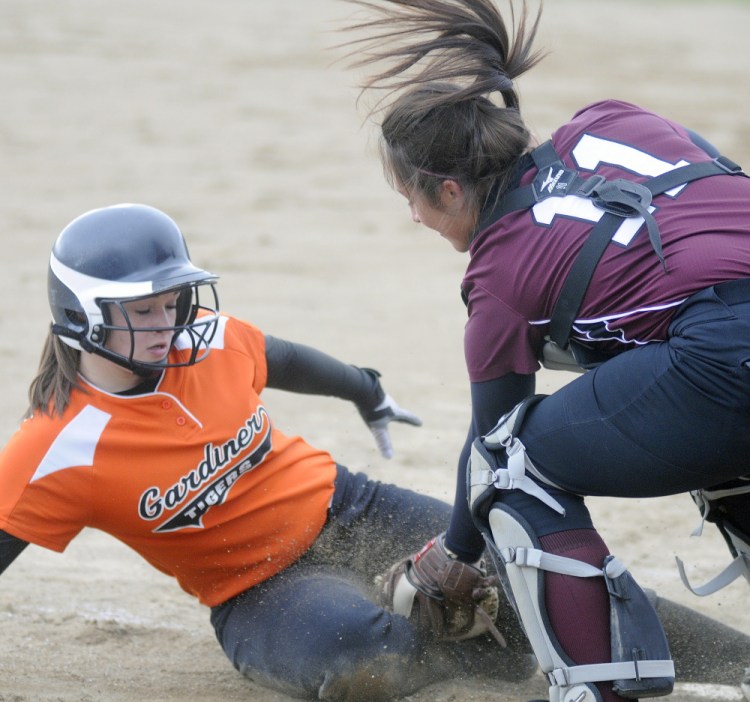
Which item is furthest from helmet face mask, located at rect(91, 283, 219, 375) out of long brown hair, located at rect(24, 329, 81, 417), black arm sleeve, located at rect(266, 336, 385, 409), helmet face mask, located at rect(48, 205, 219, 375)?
black arm sleeve, located at rect(266, 336, 385, 409)

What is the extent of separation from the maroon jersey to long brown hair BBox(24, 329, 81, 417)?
1151mm

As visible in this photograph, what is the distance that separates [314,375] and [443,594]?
2.91ft

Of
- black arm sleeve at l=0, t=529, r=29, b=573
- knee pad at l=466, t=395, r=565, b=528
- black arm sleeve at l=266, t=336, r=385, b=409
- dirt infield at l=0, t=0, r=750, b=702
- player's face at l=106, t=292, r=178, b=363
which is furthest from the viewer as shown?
dirt infield at l=0, t=0, r=750, b=702

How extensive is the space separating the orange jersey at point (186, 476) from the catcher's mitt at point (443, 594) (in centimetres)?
36

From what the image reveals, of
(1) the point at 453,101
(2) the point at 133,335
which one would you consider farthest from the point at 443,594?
(1) the point at 453,101

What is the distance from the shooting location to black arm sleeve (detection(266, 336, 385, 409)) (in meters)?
3.66

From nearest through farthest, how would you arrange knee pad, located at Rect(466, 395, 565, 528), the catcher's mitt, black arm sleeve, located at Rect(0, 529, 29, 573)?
1. knee pad, located at Rect(466, 395, 565, 528)
2. black arm sleeve, located at Rect(0, 529, 29, 573)
3. the catcher's mitt

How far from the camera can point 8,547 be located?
3012mm

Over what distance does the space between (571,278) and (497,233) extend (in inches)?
8.5

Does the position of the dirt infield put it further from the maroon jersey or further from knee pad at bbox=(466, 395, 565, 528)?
the maroon jersey

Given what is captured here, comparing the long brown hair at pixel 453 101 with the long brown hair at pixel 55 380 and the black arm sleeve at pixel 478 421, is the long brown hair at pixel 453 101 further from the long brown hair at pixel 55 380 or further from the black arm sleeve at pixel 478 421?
the long brown hair at pixel 55 380

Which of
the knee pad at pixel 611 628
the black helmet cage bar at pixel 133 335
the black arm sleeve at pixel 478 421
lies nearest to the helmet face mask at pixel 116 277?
the black helmet cage bar at pixel 133 335

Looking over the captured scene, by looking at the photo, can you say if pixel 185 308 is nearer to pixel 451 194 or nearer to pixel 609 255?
pixel 451 194

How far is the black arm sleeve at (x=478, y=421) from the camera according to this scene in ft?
9.12
